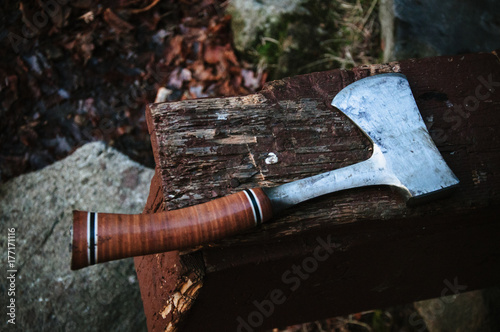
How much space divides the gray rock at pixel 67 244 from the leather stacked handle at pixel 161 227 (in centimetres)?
108

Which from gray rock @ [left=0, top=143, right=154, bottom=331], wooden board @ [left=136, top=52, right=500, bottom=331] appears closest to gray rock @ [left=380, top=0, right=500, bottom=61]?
wooden board @ [left=136, top=52, right=500, bottom=331]

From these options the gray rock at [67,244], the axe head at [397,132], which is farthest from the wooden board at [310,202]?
the gray rock at [67,244]

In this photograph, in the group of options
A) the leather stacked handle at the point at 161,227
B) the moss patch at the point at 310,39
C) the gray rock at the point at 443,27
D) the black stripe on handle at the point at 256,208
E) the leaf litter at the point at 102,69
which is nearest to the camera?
the leather stacked handle at the point at 161,227

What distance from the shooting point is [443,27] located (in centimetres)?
254

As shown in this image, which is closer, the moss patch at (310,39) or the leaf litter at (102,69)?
the leaf litter at (102,69)

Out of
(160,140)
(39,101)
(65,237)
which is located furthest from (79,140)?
(160,140)

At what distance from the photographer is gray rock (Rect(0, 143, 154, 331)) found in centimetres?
203

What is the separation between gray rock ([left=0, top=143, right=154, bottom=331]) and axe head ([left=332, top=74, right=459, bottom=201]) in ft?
4.54

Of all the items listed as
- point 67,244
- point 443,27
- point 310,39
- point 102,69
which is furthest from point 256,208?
point 102,69

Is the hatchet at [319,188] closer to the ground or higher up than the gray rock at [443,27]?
higher up

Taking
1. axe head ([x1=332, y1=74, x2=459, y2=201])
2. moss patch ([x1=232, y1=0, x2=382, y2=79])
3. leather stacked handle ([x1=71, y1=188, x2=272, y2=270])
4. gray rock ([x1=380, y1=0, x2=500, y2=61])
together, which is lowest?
moss patch ([x1=232, y1=0, x2=382, y2=79])

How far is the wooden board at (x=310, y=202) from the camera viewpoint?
1365 millimetres

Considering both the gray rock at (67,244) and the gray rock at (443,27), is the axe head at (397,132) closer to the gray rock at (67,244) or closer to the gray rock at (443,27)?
the gray rock at (443,27)

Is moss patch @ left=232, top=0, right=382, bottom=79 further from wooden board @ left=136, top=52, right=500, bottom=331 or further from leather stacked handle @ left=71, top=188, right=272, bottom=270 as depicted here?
leather stacked handle @ left=71, top=188, right=272, bottom=270
